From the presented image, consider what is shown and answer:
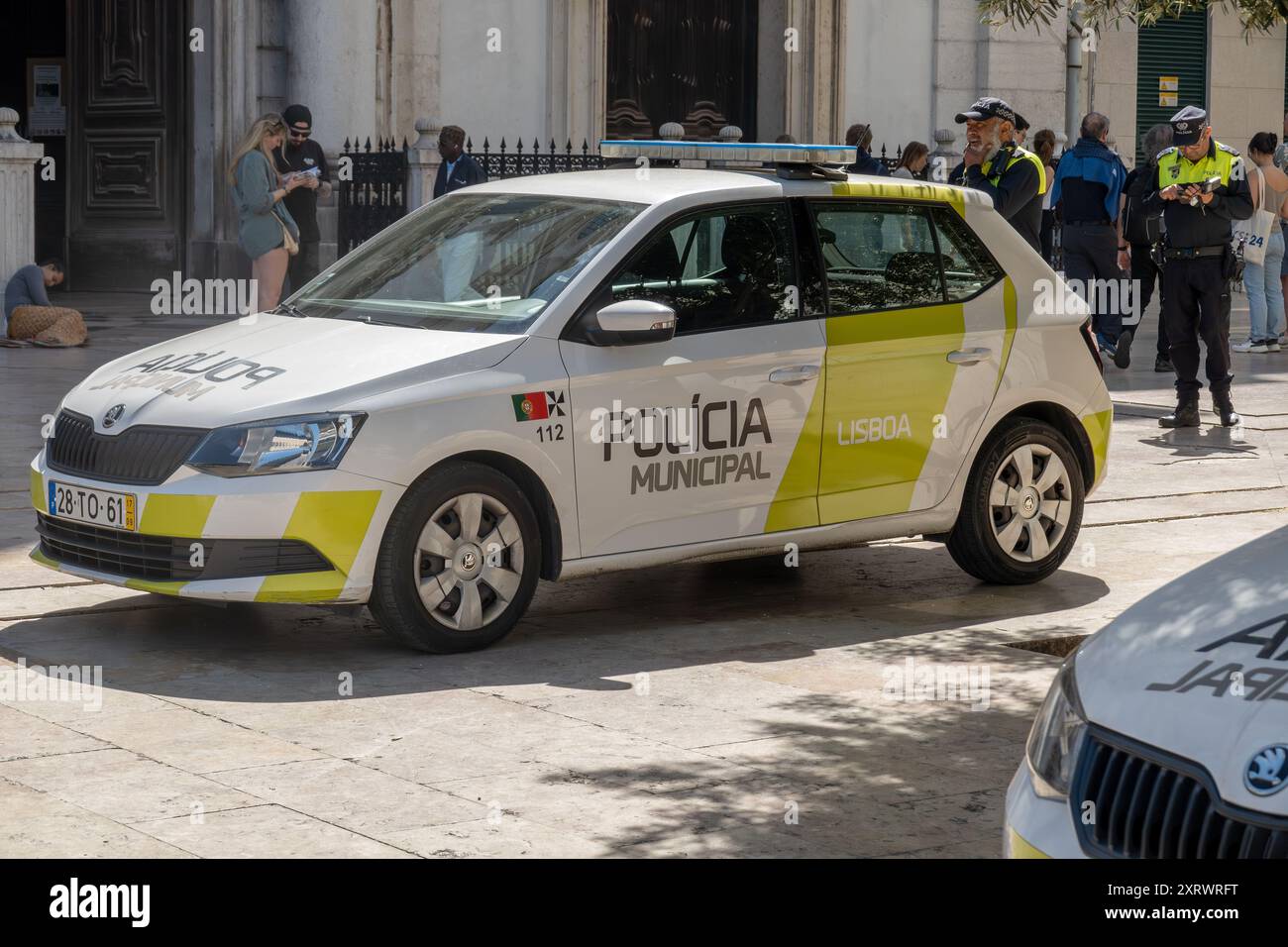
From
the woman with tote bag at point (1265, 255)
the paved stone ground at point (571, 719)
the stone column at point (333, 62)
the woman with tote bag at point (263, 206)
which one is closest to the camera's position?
the paved stone ground at point (571, 719)

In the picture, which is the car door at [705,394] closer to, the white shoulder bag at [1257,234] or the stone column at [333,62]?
the white shoulder bag at [1257,234]

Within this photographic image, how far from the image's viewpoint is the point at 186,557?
6.77 metres

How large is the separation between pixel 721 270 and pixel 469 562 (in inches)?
61.3

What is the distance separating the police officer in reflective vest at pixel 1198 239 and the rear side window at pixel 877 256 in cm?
508

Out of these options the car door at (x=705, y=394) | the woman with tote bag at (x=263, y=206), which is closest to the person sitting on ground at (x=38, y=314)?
the woman with tote bag at (x=263, y=206)

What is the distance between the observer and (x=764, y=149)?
8.30 m

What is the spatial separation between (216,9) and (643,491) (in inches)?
625

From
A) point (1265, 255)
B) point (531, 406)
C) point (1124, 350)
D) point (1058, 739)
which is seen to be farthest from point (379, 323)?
point (1265, 255)

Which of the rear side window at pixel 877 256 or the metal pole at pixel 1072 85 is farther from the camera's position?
the metal pole at pixel 1072 85

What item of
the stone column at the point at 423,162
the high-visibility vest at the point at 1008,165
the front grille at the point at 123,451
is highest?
the stone column at the point at 423,162

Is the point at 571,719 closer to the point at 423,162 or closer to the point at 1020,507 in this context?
the point at 1020,507

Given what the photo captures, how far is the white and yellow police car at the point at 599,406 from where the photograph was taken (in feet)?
22.2
